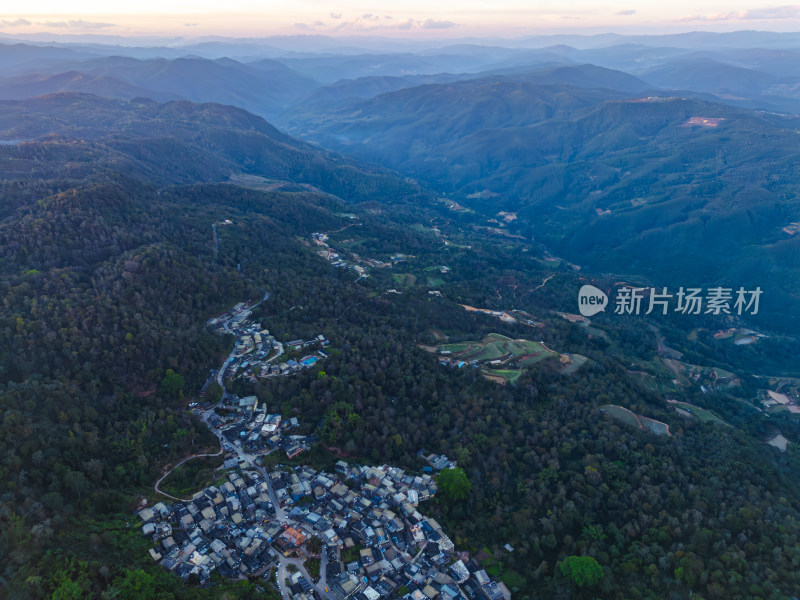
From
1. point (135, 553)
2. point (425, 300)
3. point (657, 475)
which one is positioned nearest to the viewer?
point (135, 553)

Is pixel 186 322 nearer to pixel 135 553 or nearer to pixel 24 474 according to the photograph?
pixel 24 474

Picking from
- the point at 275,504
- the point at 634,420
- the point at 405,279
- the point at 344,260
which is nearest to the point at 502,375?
the point at 634,420

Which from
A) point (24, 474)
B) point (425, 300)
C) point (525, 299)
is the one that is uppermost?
point (24, 474)

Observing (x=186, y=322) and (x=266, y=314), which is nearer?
(x=186, y=322)

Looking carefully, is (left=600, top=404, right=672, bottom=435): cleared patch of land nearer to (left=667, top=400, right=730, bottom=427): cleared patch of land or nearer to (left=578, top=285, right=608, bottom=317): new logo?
(left=667, top=400, right=730, bottom=427): cleared patch of land

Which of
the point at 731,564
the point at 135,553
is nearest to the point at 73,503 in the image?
the point at 135,553

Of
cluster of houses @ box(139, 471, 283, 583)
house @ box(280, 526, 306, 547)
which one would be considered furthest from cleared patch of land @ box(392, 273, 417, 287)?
house @ box(280, 526, 306, 547)

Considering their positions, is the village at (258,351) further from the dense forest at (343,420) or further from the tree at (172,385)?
the tree at (172,385)
